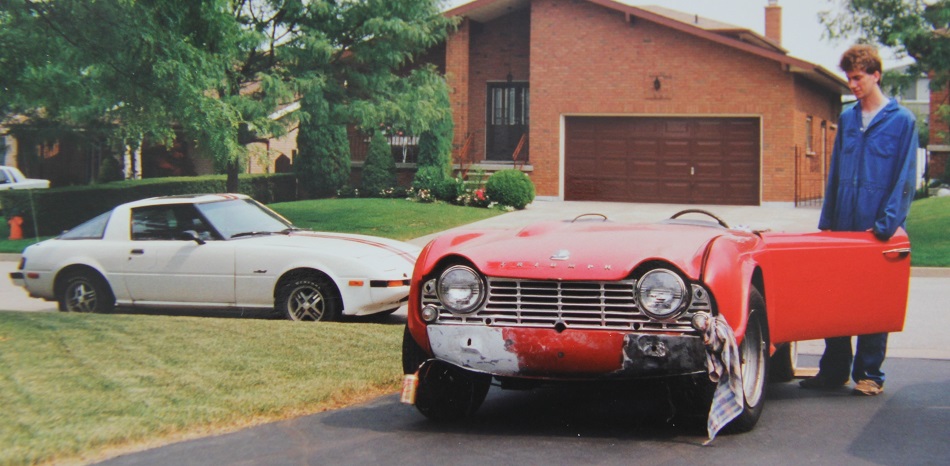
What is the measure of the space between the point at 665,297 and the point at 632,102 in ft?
85.4

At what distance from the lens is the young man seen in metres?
6.82

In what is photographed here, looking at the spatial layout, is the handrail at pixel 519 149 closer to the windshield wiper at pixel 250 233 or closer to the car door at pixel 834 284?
the windshield wiper at pixel 250 233

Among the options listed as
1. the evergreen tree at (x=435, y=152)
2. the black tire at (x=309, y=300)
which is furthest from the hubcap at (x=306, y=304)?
the evergreen tree at (x=435, y=152)

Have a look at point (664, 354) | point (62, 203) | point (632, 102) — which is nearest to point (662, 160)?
point (632, 102)

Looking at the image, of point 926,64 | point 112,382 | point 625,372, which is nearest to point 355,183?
point 926,64

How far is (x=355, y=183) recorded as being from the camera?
33594mm

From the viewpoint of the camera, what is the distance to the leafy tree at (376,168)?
3120 centimetres

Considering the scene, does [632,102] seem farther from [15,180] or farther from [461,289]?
[461,289]

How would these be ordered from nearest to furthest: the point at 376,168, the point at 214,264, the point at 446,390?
the point at 446,390
the point at 214,264
the point at 376,168

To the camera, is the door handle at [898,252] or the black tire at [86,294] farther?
the black tire at [86,294]

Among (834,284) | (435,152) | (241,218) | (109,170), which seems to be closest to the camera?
(834,284)

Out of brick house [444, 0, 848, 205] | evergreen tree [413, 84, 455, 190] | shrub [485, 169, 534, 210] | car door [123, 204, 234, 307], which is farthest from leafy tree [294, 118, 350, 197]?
car door [123, 204, 234, 307]

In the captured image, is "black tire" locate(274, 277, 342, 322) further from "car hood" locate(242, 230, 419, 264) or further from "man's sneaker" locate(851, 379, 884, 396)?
"man's sneaker" locate(851, 379, 884, 396)

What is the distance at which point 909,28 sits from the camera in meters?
20.8
